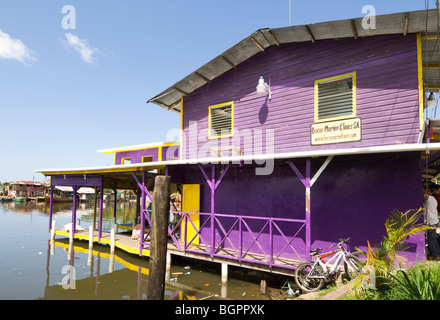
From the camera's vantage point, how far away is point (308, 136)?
9.55 meters

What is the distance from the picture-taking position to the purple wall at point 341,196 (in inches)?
305

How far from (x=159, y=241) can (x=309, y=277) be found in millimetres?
3939

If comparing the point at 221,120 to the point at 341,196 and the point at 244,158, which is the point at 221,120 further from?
the point at 341,196

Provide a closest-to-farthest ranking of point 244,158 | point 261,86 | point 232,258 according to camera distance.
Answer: point 244,158 < point 232,258 < point 261,86

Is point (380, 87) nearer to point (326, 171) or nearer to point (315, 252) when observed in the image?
point (326, 171)

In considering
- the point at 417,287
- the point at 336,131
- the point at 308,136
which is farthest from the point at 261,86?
the point at 417,287

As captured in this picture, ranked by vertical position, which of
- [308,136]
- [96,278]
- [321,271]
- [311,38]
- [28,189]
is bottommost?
[96,278]

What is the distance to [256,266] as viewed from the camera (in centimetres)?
873

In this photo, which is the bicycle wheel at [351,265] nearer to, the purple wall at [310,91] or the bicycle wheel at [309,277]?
the bicycle wheel at [309,277]

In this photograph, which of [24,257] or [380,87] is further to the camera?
[24,257]

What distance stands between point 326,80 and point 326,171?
9.79 feet

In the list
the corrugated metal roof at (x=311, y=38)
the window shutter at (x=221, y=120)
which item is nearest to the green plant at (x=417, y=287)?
the corrugated metal roof at (x=311, y=38)
